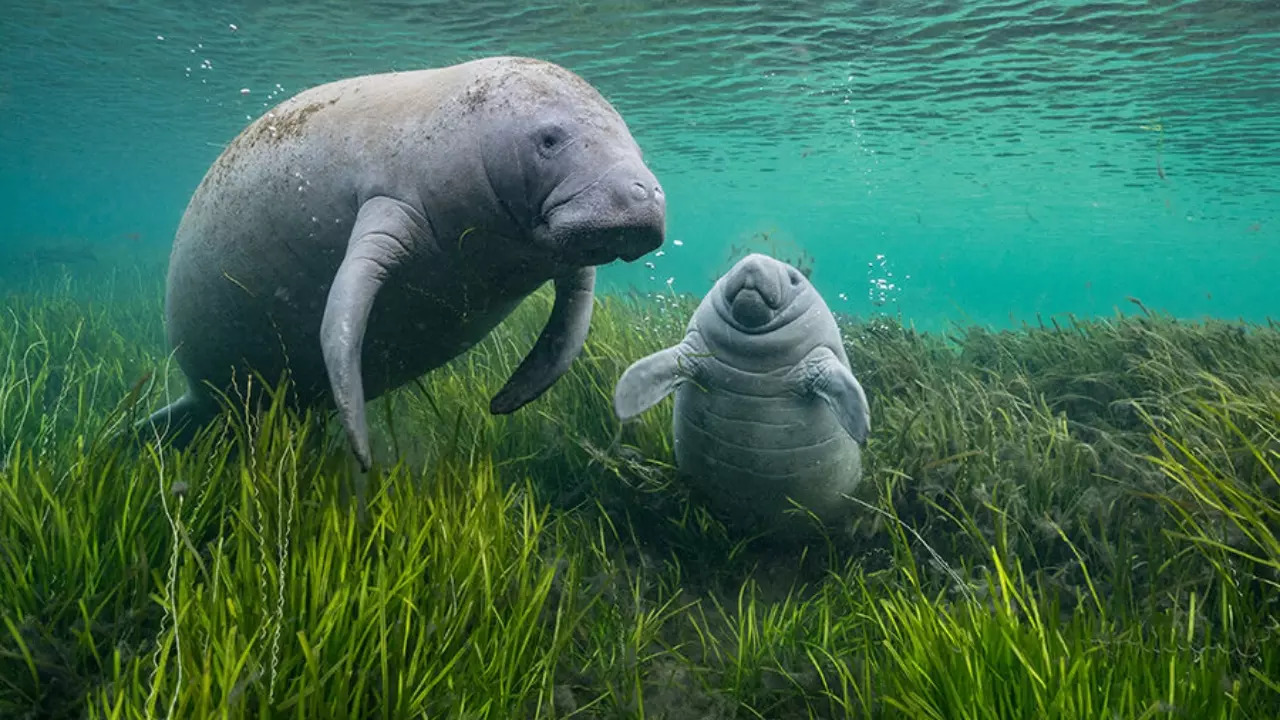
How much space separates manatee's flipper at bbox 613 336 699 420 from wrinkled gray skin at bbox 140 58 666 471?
1.53 feet

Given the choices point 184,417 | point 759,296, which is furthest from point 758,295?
point 184,417

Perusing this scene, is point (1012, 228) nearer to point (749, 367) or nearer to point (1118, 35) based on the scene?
point (1118, 35)

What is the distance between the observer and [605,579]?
3689 millimetres

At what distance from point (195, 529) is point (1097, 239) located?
255 ft

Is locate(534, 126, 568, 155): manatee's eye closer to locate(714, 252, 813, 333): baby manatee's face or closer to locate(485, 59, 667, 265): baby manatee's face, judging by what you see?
locate(485, 59, 667, 265): baby manatee's face

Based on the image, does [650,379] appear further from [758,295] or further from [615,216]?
[615,216]

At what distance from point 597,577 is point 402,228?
192cm

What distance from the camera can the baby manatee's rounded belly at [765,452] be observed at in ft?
15.0

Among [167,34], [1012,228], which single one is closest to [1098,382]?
[167,34]

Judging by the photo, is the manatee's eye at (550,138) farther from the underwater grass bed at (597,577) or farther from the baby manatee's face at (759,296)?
the baby manatee's face at (759,296)

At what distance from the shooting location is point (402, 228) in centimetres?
348

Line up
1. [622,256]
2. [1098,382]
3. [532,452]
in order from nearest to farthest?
1. [622,256]
2. [532,452]
3. [1098,382]

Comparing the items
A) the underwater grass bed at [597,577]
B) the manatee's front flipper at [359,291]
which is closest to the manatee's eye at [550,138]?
the manatee's front flipper at [359,291]

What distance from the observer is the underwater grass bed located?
2273 millimetres
